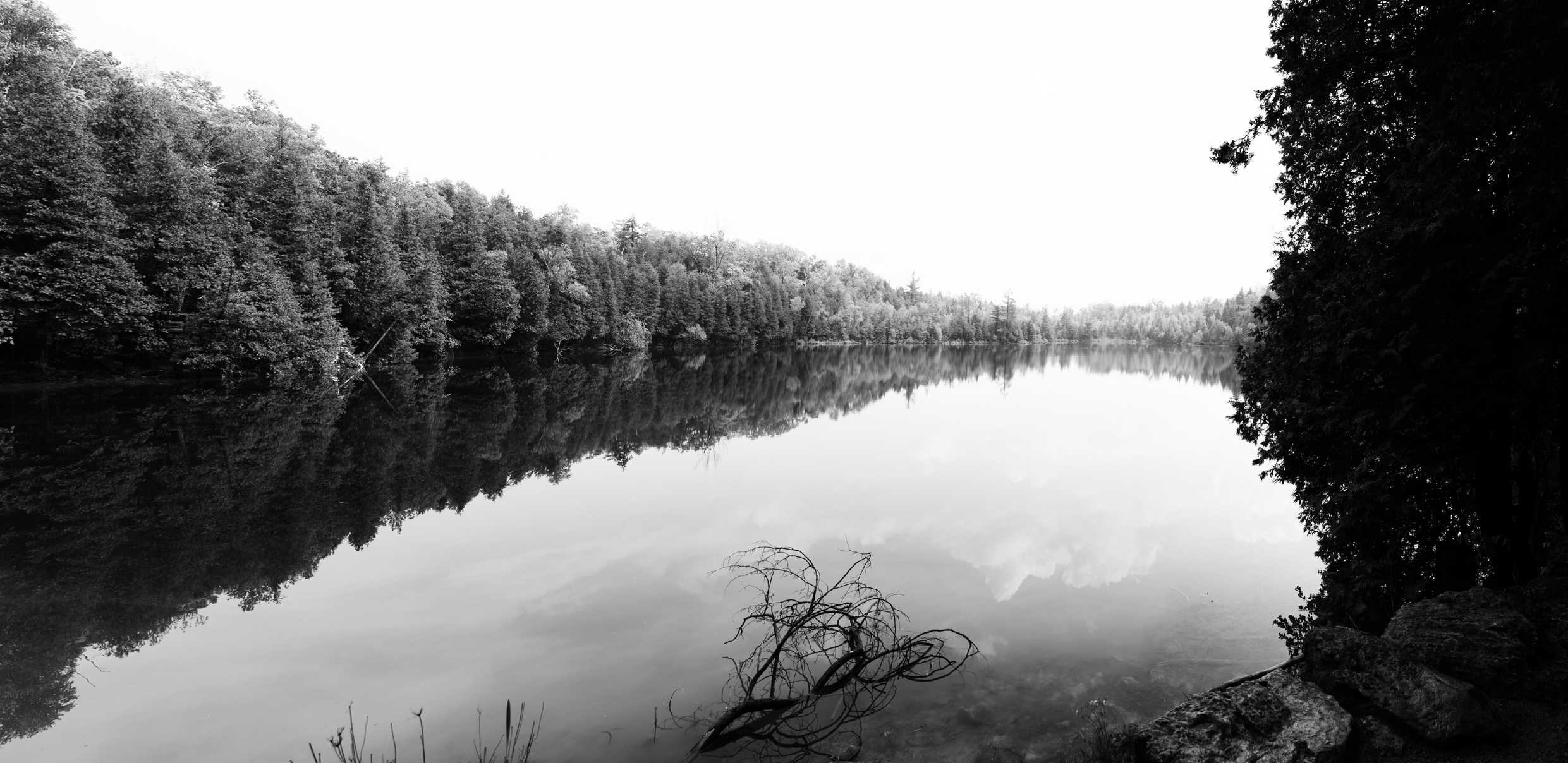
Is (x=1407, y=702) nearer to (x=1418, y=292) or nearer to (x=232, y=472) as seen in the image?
(x=1418, y=292)

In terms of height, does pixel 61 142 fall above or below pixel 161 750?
above

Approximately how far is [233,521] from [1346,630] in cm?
1596

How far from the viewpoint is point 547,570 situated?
403 inches

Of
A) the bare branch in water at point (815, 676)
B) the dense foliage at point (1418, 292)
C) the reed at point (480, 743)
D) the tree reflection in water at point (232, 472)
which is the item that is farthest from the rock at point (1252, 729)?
the tree reflection in water at point (232, 472)

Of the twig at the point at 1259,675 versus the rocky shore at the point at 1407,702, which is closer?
the rocky shore at the point at 1407,702

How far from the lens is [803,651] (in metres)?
7.22

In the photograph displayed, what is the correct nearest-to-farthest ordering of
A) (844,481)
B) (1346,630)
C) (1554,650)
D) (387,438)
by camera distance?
(1554,650) < (1346,630) < (844,481) < (387,438)

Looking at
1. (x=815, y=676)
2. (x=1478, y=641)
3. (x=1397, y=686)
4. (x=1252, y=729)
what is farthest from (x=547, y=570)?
(x=1478, y=641)

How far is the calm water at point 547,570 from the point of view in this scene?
20.6ft

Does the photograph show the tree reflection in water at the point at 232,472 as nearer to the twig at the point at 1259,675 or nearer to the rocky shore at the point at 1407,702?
the rocky shore at the point at 1407,702

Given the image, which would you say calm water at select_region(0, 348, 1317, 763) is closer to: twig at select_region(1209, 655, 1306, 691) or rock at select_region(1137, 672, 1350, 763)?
twig at select_region(1209, 655, 1306, 691)

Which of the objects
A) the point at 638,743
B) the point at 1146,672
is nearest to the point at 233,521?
the point at 638,743

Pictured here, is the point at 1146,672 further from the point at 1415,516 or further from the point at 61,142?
the point at 61,142

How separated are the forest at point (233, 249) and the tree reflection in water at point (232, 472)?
3637 millimetres
